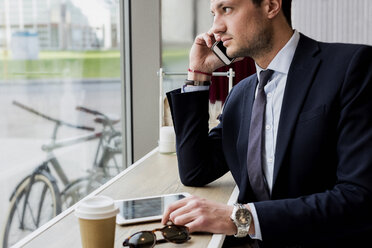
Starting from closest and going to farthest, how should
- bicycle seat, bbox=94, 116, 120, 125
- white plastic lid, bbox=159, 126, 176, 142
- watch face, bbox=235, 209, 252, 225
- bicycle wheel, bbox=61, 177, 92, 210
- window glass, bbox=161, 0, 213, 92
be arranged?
watch face, bbox=235, 209, 252, 225 < white plastic lid, bbox=159, 126, 176, 142 < bicycle wheel, bbox=61, 177, 92, 210 < bicycle seat, bbox=94, 116, 120, 125 < window glass, bbox=161, 0, 213, 92

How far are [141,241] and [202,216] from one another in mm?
175

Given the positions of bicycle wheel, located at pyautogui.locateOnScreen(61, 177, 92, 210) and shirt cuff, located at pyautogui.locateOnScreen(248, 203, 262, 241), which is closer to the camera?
shirt cuff, located at pyautogui.locateOnScreen(248, 203, 262, 241)

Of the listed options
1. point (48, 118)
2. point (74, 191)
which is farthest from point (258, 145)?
point (74, 191)

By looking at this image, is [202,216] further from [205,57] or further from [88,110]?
[88,110]

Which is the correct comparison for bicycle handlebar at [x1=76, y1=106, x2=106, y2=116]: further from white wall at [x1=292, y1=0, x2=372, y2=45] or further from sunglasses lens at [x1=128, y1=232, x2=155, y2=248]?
sunglasses lens at [x1=128, y1=232, x2=155, y2=248]

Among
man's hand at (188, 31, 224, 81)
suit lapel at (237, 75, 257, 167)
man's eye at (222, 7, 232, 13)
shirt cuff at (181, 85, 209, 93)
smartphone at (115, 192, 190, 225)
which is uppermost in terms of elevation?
man's eye at (222, 7, 232, 13)

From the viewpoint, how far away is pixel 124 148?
3.26 m

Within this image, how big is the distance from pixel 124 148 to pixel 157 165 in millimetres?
1359

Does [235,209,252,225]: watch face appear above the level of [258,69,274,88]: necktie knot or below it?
below

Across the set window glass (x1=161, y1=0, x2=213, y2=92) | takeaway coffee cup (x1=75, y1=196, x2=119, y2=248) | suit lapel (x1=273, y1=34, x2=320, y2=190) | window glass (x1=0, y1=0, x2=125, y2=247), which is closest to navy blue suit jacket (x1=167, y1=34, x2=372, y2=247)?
suit lapel (x1=273, y1=34, x2=320, y2=190)

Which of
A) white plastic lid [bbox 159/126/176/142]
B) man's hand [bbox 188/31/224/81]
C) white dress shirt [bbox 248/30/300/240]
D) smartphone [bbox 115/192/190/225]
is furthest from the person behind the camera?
white plastic lid [bbox 159/126/176/142]

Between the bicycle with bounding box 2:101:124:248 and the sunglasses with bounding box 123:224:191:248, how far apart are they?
1277mm

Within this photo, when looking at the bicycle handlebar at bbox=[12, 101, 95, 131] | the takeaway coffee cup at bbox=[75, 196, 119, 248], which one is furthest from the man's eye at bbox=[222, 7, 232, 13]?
the bicycle handlebar at bbox=[12, 101, 95, 131]

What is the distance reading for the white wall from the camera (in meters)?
3.55
